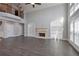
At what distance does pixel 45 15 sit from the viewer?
3756mm

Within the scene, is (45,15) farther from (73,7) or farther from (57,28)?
(73,7)

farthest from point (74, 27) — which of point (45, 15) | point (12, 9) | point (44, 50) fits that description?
point (12, 9)

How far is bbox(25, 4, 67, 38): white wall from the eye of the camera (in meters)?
3.60

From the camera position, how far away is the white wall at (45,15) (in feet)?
11.8

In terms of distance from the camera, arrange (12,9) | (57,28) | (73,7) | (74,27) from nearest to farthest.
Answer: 1. (73,7)
2. (57,28)
3. (74,27)
4. (12,9)

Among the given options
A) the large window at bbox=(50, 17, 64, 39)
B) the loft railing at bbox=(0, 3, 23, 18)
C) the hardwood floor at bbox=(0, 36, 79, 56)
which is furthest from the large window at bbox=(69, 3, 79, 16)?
the loft railing at bbox=(0, 3, 23, 18)

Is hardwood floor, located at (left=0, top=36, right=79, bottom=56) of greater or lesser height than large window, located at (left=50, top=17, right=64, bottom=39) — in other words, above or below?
below

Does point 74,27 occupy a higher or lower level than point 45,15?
lower

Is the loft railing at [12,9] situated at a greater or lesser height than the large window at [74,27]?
greater

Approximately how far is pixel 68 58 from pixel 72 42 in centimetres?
284

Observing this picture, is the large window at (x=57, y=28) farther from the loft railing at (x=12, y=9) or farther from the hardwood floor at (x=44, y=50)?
the loft railing at (x=12, y=9)

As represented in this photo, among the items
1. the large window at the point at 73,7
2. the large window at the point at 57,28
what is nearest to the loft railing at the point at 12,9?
the large window at the point at 57,28

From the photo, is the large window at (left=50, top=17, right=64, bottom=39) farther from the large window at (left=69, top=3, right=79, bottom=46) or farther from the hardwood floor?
the large window at (left=69, top=3, right=79, bottom=46)

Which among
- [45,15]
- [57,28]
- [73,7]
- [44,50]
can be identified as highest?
[73,7]
